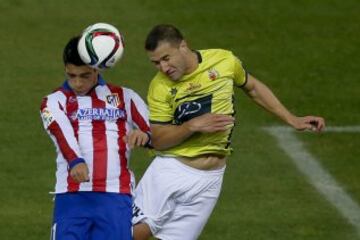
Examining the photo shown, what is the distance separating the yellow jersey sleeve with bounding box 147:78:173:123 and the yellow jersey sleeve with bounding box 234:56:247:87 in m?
0.64

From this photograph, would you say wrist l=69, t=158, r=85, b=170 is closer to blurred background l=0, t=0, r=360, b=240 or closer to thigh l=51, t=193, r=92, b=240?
thigh l=51, t=193, r=92, b=240

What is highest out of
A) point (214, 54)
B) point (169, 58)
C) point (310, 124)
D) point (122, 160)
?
point (214, 54)

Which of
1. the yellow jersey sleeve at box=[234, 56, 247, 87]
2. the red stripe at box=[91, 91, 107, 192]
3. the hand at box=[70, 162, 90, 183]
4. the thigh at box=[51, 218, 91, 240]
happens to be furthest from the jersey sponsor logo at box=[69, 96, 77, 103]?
the yellow jersey sleeve at box=[234, 56, 247, 87]

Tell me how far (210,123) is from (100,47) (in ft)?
3.59

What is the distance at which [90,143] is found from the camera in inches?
385

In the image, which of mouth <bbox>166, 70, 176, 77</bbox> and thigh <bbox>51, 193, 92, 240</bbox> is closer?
thigh <bbox>51, 193, 92, 240</bbox>

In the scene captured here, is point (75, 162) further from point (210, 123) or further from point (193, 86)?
point (193, 86)

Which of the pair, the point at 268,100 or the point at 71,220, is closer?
the point at 71,220

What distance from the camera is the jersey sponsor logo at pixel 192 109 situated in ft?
36.1

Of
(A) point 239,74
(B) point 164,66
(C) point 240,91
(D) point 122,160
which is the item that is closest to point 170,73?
(B) point 164,66

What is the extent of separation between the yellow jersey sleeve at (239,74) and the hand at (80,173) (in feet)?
7.41

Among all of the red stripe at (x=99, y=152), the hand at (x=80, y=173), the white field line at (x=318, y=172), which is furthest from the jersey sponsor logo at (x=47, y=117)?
the white field line at (x=318, y=172)

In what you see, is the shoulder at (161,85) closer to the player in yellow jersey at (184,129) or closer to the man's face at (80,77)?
the player in yellow jersey at (184,129)

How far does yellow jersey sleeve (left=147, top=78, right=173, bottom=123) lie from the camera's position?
10.9 metres
